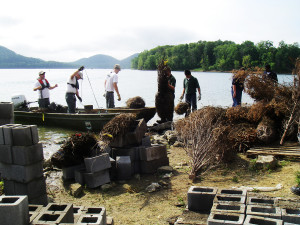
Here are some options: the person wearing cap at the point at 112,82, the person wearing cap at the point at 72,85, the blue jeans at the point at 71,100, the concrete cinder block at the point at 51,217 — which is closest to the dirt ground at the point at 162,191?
the concrete cinder block at the point at 51,217

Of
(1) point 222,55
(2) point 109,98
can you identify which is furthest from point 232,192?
(1) point 222,55

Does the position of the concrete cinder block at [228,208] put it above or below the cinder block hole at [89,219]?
above

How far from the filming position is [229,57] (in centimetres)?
8906

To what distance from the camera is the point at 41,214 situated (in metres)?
3.61

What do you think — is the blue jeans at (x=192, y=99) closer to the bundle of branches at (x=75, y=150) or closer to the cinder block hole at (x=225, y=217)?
the bundle of branches at (x=75, y=150)

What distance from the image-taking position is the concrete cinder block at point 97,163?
5.97 m

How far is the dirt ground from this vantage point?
15.7ft

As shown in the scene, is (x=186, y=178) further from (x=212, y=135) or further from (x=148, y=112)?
(x=148, y=112)

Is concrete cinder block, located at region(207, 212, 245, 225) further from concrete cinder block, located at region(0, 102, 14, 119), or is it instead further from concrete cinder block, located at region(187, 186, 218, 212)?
concrete cinder block, located at region(0, 102, 14, 119)

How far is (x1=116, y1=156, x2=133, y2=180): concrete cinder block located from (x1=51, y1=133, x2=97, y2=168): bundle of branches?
657 mm

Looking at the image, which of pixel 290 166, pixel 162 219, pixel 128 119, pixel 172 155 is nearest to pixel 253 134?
pixel 290 166

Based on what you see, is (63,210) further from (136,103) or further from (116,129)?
(136,103)

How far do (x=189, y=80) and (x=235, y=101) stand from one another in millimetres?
1933

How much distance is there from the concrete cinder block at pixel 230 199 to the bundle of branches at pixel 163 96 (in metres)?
8.05
